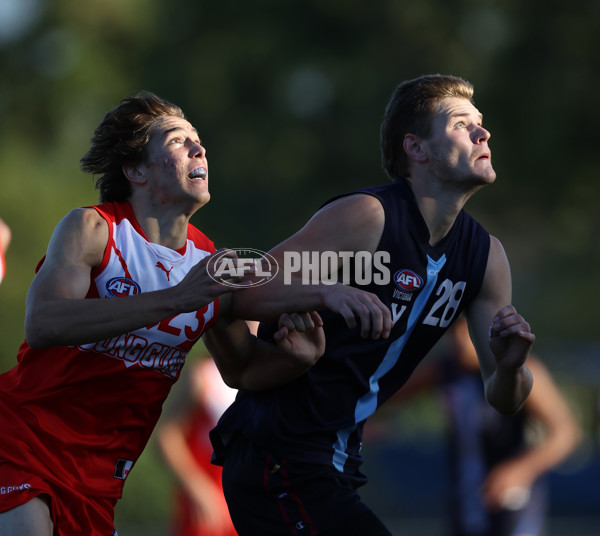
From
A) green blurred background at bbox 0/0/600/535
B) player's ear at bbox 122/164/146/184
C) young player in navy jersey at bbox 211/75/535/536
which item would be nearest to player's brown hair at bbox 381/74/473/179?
young player in navy jersey at bbox 211/75/535/536

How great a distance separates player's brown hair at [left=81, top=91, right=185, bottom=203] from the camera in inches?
168

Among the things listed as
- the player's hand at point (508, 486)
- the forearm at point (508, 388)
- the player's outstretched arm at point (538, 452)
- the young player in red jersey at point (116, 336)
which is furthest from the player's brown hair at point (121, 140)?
the player's hand at point (508, 486)

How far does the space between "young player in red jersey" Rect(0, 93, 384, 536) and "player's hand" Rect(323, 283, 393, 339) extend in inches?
0.4

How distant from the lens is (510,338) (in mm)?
4184

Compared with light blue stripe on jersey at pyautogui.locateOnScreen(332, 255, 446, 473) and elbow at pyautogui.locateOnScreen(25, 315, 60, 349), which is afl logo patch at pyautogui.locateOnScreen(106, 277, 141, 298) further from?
light blue stripe on jersey at pyautogui.locateOnScreen(332, 255, 446, 473)

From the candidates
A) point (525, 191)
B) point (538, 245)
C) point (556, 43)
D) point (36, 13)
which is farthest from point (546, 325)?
point (36, 13)

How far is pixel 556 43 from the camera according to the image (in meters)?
23.1

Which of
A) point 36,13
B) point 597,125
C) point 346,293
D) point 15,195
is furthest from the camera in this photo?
point 36,13

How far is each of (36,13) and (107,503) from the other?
22.3 meters

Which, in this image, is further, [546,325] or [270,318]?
[546,325]

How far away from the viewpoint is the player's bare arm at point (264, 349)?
396 centimetres

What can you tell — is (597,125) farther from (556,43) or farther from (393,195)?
(393,195)

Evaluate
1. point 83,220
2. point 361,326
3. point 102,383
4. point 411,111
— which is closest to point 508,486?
point 411,111

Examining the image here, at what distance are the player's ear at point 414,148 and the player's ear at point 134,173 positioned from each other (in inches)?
45.1
